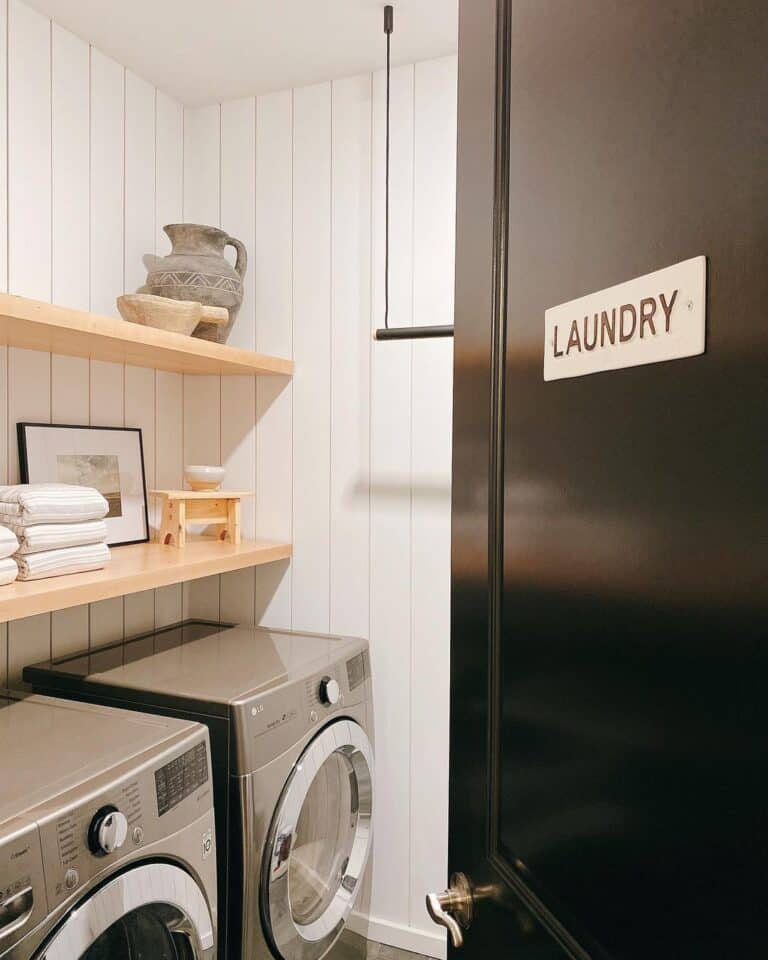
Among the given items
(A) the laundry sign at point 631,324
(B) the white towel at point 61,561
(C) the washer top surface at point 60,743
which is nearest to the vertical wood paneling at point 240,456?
(B) the white towel at point 61,561

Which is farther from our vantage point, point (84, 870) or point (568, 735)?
point (84, 870)

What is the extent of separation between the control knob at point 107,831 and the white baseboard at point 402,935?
3.57 ft

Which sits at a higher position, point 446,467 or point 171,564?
point 446,467

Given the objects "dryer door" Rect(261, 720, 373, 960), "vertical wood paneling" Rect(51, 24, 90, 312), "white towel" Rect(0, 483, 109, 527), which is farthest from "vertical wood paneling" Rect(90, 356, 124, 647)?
"dryer door" Rect(261, 720, 373, 960)

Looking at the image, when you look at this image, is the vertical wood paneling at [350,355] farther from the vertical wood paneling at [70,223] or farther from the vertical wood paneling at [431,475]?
the vertical wood paneling at [70,223]

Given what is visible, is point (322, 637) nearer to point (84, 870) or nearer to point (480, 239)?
point (84, 870)

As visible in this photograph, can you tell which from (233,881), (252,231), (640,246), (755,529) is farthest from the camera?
(252,231)

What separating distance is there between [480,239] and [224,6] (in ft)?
4.64

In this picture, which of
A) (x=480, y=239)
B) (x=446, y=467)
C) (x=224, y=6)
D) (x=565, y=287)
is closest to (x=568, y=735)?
(x=565, y=287)

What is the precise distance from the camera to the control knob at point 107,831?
3.77 feet

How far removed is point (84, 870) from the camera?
113cm

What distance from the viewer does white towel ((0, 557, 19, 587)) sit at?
1439mm

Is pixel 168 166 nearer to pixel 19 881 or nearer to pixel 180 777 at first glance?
pixel 180 777

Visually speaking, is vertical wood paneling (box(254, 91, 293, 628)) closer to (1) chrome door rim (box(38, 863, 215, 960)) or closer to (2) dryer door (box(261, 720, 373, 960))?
(2) dryer door (box(261, 720, 373, 960))
